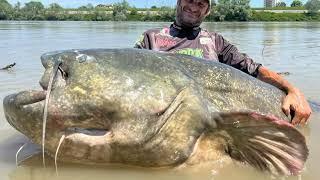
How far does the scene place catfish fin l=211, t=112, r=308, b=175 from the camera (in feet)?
11.2

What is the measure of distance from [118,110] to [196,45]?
6.87ft

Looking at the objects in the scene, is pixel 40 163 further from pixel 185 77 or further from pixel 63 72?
pixel 185 77

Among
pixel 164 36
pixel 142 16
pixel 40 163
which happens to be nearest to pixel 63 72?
pixel 40 163

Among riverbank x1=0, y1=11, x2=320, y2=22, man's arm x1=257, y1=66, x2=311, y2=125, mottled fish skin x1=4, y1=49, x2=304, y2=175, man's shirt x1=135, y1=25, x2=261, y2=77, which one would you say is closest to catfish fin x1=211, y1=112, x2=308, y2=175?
mottled fish skin x1=4, y1=49, x2=304, y2=175

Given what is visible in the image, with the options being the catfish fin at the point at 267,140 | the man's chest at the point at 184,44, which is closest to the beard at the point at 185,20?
the man's chest at the point at 184,44

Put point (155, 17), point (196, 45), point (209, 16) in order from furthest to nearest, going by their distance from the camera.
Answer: point (155, 17), point (209, 16), point (196, 45)

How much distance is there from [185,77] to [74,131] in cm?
87

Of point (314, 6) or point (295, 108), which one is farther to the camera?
point (314, 6)

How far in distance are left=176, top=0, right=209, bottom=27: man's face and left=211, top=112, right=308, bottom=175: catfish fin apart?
6.69 feet

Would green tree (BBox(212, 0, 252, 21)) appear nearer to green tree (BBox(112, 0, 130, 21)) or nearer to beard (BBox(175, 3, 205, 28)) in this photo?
green tree (BBox(112, 0, 130, 21))

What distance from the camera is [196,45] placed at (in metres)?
5.25

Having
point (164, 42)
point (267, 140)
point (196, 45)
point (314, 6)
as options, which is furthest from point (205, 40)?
point (314, 6)

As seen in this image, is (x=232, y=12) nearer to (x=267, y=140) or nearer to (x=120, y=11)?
(x=120, y=11)

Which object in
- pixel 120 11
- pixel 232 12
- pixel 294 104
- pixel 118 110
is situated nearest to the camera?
pixel 118 110
